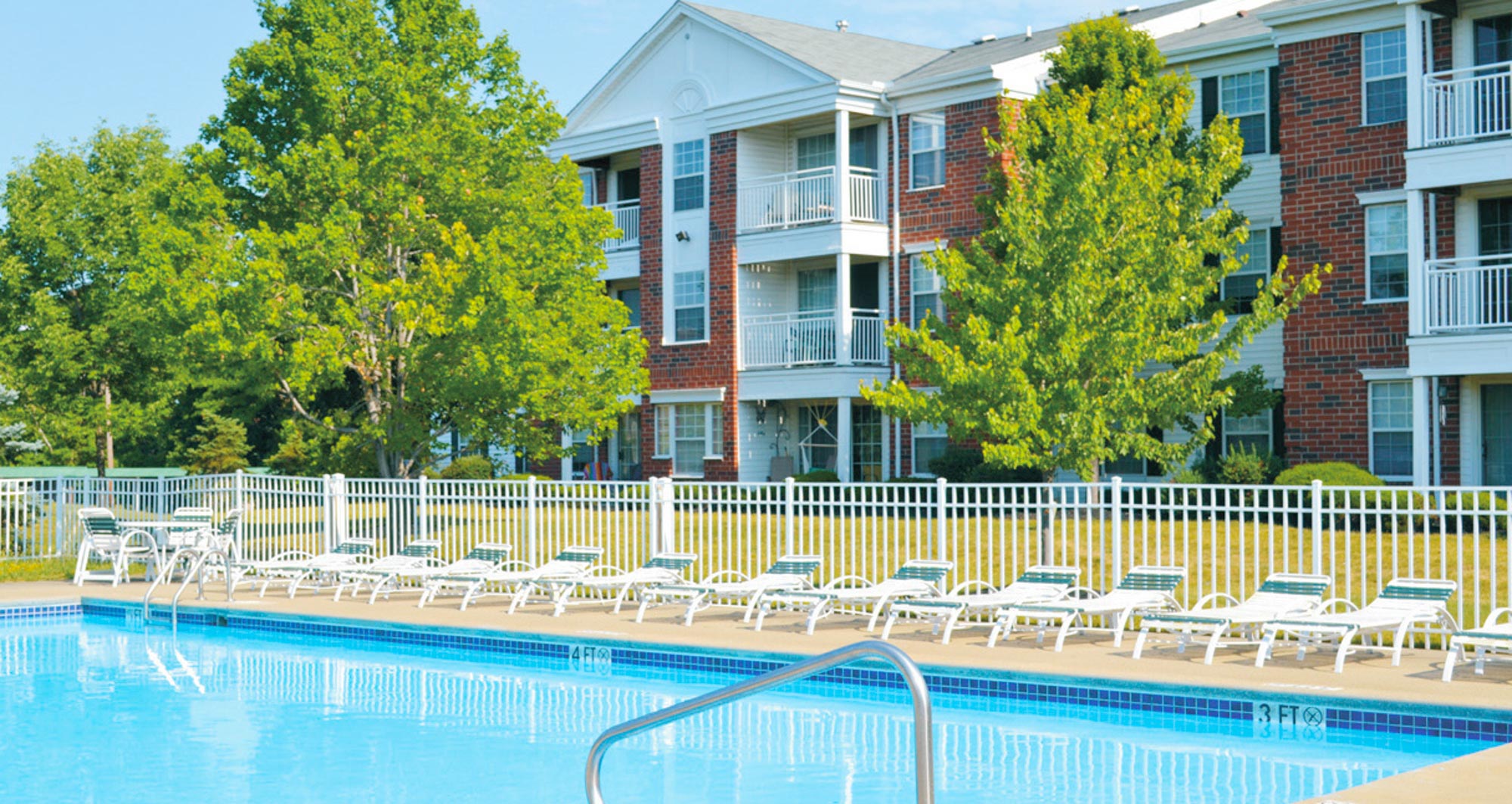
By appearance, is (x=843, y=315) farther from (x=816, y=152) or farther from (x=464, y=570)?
(x=464, y=570)

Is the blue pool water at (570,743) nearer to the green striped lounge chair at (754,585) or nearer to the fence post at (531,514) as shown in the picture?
the green striped lounge chair at (754,585)

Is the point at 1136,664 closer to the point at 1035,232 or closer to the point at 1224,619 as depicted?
the point at 1224,619

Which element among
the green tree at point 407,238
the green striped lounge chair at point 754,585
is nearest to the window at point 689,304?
the green tree at point 407,238

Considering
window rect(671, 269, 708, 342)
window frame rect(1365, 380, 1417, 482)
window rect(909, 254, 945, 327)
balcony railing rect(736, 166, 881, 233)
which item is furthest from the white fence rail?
window rect(671, 269, 708, 342)

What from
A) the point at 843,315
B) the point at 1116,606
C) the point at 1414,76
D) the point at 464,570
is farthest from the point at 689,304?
the point at 1116,606

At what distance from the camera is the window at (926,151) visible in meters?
31.5

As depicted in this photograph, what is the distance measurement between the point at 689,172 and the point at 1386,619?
24086 mm

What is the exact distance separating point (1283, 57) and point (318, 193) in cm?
1611

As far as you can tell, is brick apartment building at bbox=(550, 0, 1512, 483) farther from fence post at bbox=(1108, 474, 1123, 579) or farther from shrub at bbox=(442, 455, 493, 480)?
fence post at bbox=(1108, 474, 1123, 579)

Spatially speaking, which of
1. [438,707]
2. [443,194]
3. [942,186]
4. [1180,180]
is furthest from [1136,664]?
[942,186]

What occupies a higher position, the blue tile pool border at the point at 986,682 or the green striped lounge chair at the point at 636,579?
the green striped lounge chair at the point at 636,579

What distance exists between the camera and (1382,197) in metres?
26.0

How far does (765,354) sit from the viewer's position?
33375 millimetres

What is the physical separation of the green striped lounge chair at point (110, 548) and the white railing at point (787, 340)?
14007 millimetres
